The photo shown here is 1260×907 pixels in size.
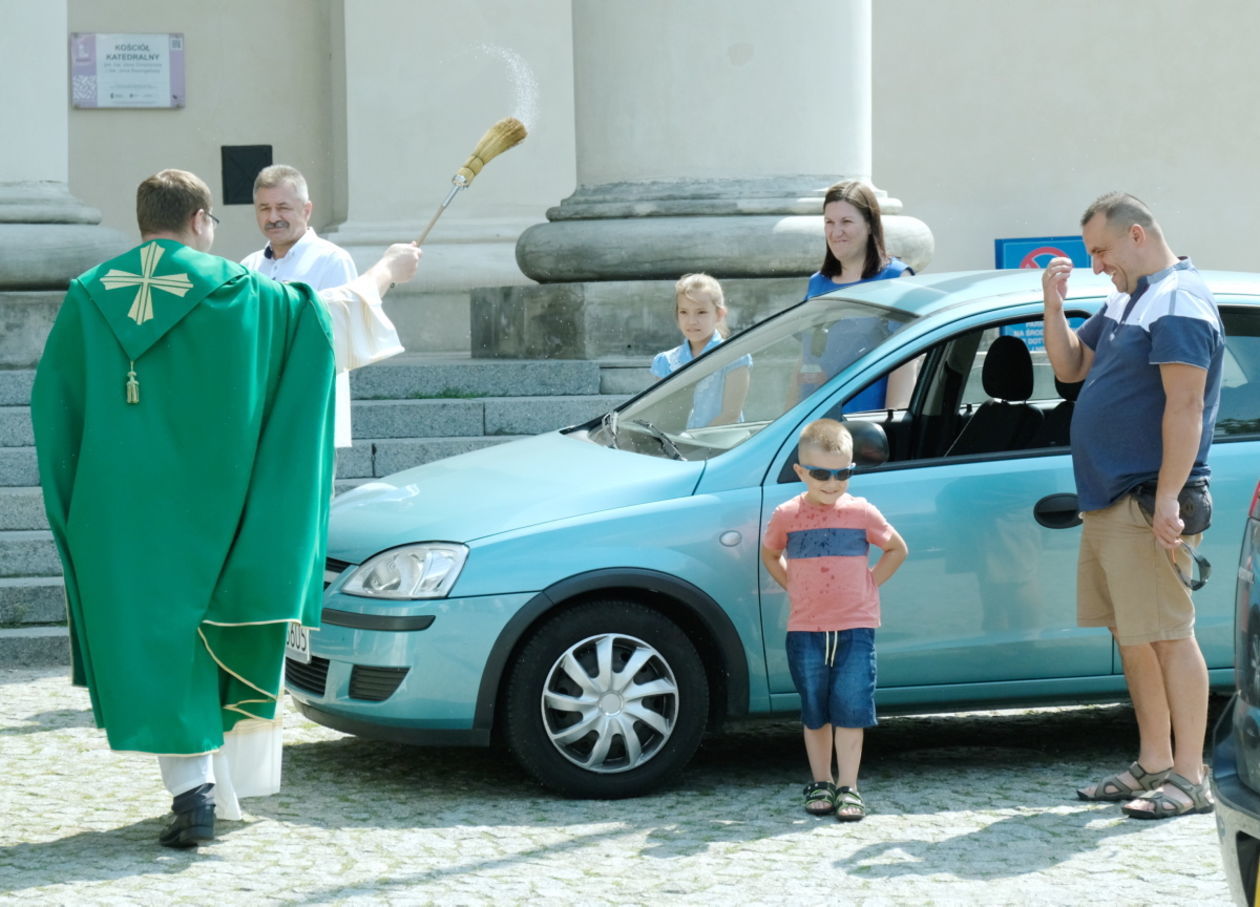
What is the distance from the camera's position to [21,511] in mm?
9102

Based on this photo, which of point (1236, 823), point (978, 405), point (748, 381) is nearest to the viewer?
point (1236, 823)

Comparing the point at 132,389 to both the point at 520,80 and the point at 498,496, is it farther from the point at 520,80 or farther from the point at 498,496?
the point at 520,80

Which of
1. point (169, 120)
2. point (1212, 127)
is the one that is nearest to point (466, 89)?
point (169, 120)

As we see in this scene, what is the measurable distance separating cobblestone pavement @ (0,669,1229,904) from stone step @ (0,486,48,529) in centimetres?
224

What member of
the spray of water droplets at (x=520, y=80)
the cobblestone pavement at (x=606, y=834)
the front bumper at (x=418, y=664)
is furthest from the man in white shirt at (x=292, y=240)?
the spray of water droplets at (x=520, y=80)

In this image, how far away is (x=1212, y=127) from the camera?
54.2ft


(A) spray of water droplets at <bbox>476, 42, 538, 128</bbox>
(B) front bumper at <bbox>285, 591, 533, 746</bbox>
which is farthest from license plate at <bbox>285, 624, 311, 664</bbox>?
(A) spray of water droplets at <bbox>476, 42, 538, 128</bbox>

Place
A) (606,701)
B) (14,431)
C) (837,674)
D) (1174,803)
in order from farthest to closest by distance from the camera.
Result: 1. (14,431)
2. (606,701)
3. (837,674)
4. (1174,803)

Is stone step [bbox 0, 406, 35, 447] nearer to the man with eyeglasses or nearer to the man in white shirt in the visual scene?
the man in white shirt

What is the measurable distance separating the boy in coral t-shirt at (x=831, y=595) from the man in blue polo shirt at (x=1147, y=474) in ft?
2.04

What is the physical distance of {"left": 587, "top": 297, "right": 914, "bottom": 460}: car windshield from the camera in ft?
21.1

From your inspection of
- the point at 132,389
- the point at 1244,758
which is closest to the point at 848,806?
the point at 1244,758

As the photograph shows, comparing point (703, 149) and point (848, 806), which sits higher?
point (703, 149)

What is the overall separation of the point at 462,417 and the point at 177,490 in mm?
4695
